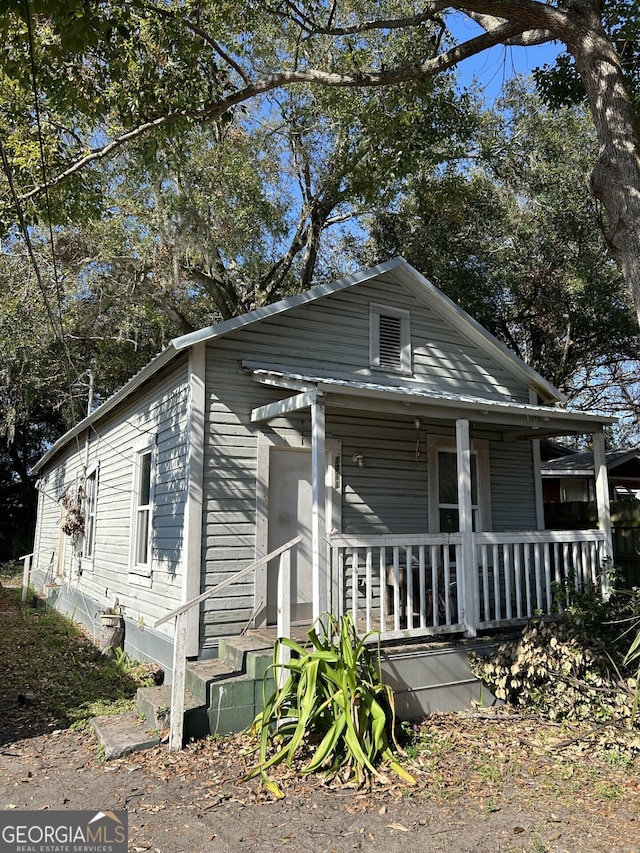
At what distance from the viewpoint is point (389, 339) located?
950 centimetres

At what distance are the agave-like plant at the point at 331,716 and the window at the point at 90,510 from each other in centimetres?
764

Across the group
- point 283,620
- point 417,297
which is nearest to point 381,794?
point 283,620

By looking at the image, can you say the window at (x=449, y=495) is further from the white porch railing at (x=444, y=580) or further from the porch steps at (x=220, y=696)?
the porch steps at (x=220, y=696)

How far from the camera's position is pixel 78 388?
70.1ft

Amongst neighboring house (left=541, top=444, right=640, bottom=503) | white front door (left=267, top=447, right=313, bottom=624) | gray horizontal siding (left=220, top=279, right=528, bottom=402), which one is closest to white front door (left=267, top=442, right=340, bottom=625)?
white front door (left=267, top=447, right=313, bottom=624)

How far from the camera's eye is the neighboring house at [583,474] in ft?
51.0

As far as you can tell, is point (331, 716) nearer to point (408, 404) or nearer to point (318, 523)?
point (318, 523)

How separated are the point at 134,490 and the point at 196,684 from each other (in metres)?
4.05

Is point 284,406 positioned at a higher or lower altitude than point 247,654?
higher

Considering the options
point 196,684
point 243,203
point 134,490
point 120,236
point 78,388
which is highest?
point 243,203

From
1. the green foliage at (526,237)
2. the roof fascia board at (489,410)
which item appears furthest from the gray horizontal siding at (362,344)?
the green foliage at (526,237)

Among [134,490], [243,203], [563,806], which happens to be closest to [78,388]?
[243,203]

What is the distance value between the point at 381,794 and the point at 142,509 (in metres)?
5.55

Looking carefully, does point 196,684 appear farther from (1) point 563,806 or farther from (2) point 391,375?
(2) point 391,375
